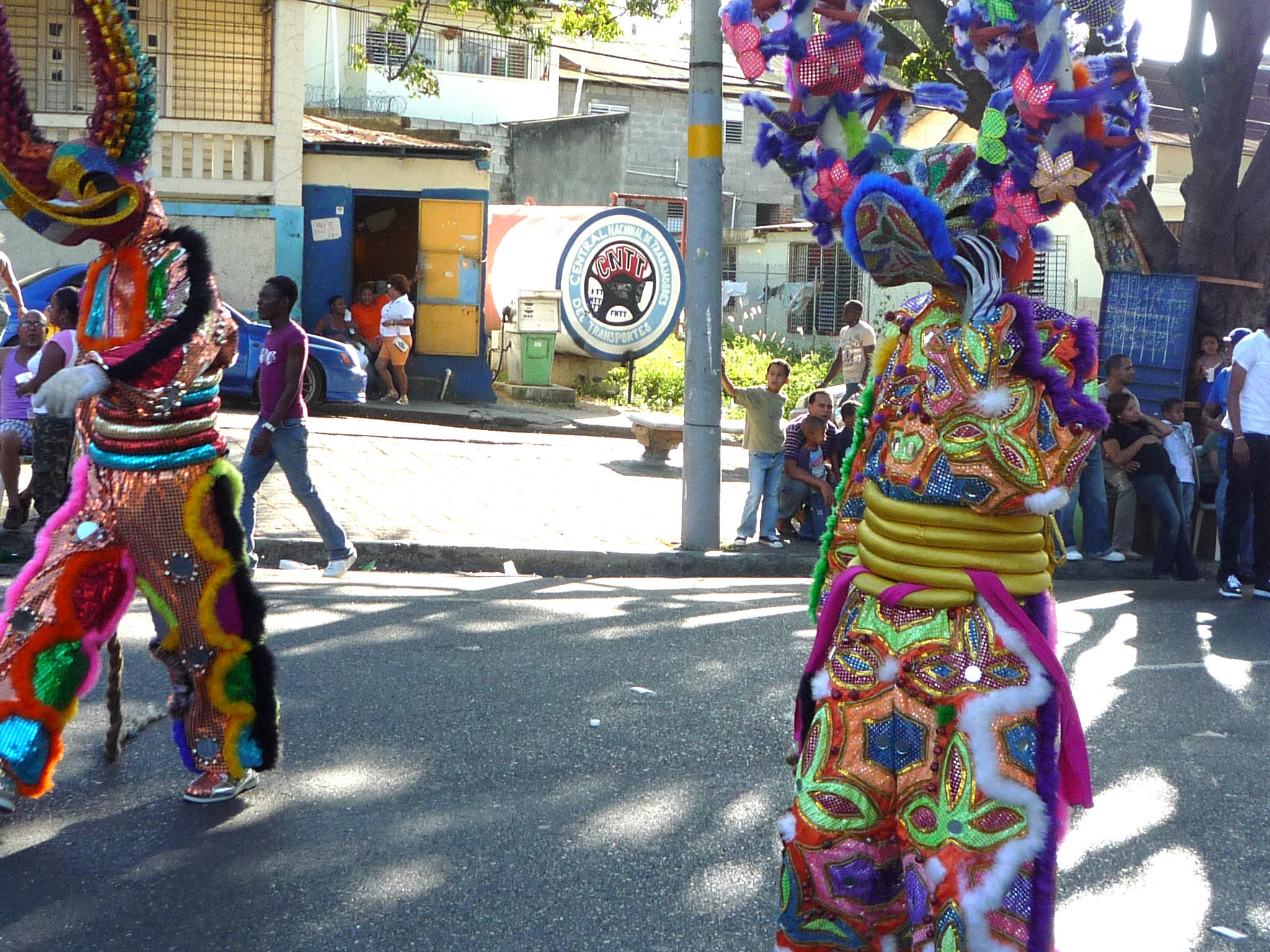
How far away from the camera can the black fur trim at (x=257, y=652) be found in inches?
178

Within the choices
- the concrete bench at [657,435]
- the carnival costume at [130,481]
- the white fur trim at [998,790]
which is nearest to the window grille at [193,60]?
the concrete bench at [657,435]

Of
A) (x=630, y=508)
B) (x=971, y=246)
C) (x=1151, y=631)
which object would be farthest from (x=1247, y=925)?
(x=630, y=508)

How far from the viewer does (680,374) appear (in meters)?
21.0

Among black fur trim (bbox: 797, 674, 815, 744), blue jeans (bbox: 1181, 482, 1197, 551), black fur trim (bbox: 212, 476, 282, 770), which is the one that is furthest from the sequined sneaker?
blue jeans (bbox: 1181, 482, 1197, 551)

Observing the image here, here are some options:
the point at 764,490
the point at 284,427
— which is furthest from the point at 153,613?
the point at 764,490

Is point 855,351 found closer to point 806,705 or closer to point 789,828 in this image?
point 806,705

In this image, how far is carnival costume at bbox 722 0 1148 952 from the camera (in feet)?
9.50

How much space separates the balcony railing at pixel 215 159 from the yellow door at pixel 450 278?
82.7 inches

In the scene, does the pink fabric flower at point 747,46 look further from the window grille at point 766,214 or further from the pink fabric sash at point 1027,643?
the window grille at point 766,214

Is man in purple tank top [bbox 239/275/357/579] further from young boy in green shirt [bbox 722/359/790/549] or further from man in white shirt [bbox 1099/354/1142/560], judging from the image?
man in white shirt [bbox 1099/354/1142/560]

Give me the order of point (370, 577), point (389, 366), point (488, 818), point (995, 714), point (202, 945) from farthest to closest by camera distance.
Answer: point (389, 366)
point (370, 577)
point (488, 818)
point (202, 945)
point (995, 714)

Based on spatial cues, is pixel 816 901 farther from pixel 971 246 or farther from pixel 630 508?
pixel 630 508

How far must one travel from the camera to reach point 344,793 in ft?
15.7

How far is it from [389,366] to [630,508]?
687 cm
